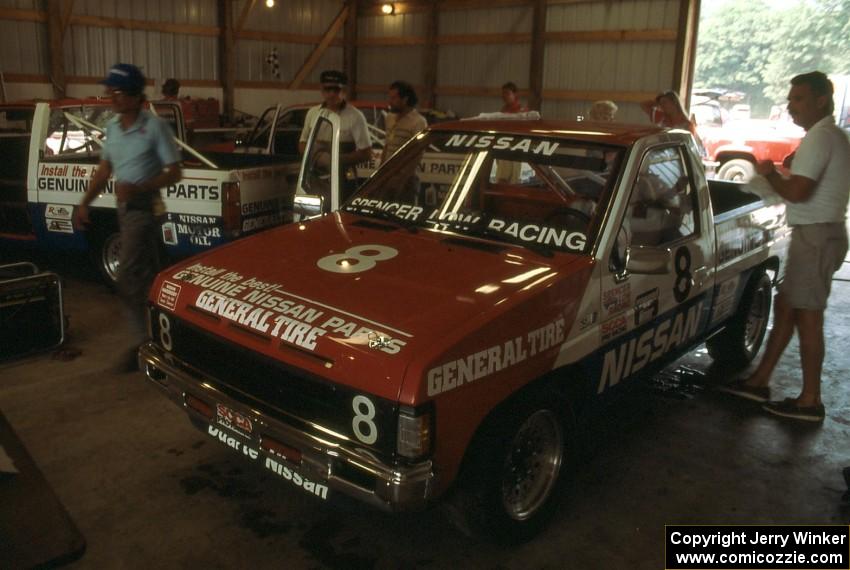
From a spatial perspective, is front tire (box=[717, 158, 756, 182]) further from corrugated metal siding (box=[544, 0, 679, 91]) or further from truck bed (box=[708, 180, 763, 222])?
truck bed (box=[708, 180, 763, 222])

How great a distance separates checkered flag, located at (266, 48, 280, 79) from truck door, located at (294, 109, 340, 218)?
484 inches

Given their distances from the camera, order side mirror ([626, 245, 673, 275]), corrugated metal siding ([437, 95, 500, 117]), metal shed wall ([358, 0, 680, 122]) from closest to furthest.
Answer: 1. side mirror ([626, 245, 673, 275])
2. metal shed wall ([358, 0, 680, 122])
3. corrugated metal siding ([437, 95, 500, 117])

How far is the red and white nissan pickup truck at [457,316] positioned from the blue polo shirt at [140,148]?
1377 mm

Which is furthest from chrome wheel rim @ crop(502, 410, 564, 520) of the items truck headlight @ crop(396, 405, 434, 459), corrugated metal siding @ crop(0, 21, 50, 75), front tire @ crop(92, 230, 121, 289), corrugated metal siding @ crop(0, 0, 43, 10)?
corrugated metal siding @ crop(0, 0, 43, 10)

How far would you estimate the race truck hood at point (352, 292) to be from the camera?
2609 mm

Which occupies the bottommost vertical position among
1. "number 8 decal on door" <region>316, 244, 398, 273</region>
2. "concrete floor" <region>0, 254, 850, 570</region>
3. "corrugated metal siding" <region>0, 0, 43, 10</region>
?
"concrete floor" <region>0, 254, 850, 570</region>

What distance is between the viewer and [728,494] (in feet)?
12.1

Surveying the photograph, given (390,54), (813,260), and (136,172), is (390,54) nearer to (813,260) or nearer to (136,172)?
(136,172)

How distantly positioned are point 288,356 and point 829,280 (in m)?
3.53

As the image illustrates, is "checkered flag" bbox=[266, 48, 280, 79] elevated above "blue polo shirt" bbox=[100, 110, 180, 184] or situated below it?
above

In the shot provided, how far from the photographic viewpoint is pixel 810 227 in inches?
174

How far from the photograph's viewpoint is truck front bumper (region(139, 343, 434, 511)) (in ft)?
8.16

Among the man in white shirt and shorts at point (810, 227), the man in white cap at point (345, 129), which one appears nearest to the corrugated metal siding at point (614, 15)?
the man in white cap at point (345, 129)

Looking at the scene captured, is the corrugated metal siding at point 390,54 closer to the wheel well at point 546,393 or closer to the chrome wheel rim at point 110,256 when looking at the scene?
the chrome wheel rim at point 110,256
